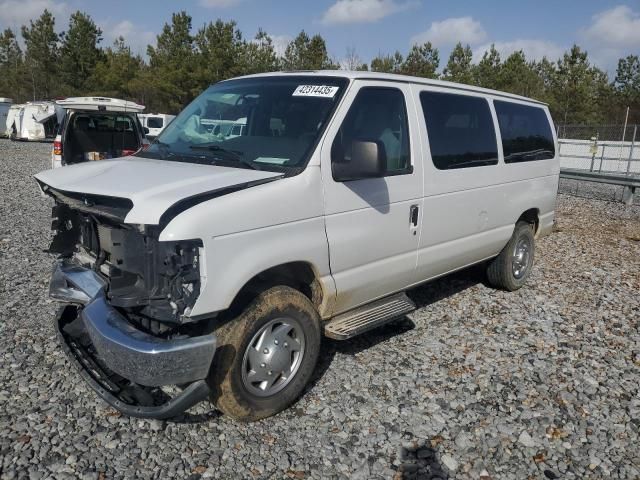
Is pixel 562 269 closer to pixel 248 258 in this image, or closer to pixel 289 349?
pixel 289 349

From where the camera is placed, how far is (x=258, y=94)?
4254 millimetres

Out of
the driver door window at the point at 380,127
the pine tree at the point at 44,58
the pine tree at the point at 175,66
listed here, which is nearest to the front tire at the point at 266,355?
the driver door window at the point at 380,127

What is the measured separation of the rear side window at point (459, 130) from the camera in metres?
4.54

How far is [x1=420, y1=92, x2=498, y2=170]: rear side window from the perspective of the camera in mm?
4535

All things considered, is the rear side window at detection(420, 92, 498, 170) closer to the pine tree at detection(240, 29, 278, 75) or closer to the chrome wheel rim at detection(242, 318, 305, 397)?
the chrome wheel rim at detection(242, 318, 305, 397)

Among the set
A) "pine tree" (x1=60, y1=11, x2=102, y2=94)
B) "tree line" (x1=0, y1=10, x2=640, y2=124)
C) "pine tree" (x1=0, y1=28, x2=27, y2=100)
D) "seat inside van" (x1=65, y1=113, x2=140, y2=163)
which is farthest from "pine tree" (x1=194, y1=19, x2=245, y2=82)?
"seat inside van" (x1=65, y1=113, x2=140, y2=163)

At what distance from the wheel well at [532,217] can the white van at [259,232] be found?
139 cm

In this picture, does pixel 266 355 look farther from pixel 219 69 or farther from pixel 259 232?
pixel 219 69

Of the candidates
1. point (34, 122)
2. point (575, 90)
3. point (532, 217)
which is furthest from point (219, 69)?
point (532, 217)

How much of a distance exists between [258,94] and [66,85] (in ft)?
155

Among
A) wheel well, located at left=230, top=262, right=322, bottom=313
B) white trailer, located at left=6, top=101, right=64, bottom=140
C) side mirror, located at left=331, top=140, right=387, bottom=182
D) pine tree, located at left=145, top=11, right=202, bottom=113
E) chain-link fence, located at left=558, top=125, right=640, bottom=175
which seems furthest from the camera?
pine tree, located at left=145, top=11, right=202, bottom=113

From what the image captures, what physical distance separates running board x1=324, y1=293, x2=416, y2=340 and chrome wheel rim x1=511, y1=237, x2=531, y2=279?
7.79ft

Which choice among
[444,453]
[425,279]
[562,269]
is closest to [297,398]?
[444,453]

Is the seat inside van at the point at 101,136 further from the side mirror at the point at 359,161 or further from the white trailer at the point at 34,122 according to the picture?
the white trailer at the point at 34,122
